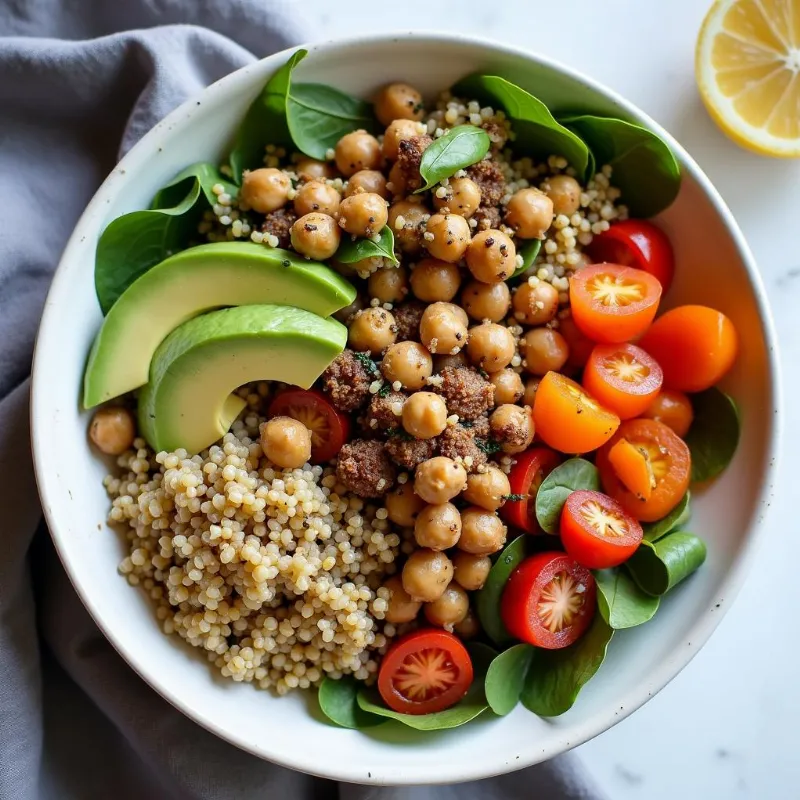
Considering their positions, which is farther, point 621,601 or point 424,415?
point 621,601

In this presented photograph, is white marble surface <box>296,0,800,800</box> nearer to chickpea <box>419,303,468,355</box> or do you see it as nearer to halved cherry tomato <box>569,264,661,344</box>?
halved cherry tomato <box>569,264,661,344</box>

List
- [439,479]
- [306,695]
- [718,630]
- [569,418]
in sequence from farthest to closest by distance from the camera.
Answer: [718,630], [306,695], [569,418], [439,479]

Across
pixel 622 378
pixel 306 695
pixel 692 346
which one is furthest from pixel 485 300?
pixel 306 695

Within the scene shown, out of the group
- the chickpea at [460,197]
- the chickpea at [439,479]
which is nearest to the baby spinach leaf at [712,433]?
the chickpea at [439,479]

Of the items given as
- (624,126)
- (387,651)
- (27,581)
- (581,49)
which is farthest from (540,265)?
(27,581)

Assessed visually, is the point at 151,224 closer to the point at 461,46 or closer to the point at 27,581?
the point at 461,46

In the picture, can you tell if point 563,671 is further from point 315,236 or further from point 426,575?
point 315,236

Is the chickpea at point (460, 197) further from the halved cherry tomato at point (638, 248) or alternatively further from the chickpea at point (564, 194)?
the halved cherry tomato at point (638, 248)

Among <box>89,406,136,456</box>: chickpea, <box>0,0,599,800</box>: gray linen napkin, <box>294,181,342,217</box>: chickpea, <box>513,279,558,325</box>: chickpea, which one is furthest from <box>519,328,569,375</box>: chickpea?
<box>0,0,599,800</box>: gray linen napkin
